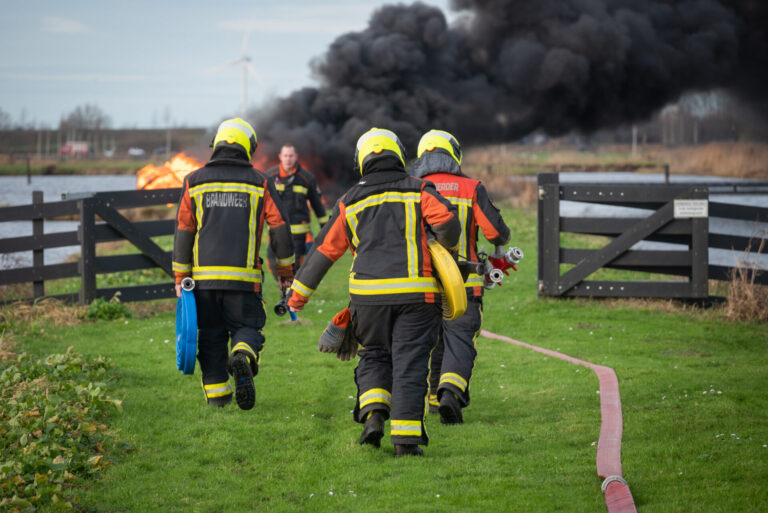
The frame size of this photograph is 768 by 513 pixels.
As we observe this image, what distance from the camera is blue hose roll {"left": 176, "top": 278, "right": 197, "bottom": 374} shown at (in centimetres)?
607

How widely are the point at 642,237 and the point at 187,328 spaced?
259 inches

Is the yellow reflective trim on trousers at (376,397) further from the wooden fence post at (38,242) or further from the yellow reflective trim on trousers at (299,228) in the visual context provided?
the wooden fence post at (38,242)

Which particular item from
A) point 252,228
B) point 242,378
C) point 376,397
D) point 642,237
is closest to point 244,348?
point 242,378

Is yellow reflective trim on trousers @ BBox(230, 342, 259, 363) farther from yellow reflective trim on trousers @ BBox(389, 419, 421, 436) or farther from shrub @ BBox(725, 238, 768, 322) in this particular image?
shrub @ BBox(725, 238, 768, 322)

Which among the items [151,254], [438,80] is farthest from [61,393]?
[438,80]

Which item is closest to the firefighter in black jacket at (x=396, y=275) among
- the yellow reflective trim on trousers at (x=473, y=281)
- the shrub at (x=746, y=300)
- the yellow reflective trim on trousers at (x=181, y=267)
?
the yellow reflective trim on trousers at (x=473, y=281)

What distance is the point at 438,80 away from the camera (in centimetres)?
2581

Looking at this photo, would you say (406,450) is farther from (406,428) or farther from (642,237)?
(642,237)

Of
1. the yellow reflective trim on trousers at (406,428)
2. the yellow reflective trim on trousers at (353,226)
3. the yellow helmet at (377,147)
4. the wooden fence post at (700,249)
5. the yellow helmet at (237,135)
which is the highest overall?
the yellow helmet at (237,135)

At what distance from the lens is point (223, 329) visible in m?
6.51

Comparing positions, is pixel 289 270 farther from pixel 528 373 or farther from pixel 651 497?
pixel 651 497

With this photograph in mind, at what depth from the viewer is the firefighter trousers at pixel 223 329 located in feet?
20.6

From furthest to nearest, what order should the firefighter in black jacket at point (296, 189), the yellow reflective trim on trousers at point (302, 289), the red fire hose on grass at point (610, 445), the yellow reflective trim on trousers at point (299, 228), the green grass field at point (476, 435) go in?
the yellow reflective trim on trousers at point (299, 228), the firefighter in black jacket at point (296, 189), the yellow reflective trim on trousers at point (302, 289), the green grass field at point (476, 435), the red fire hose on grass at point (610, 445)

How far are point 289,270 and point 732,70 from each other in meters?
22.8
